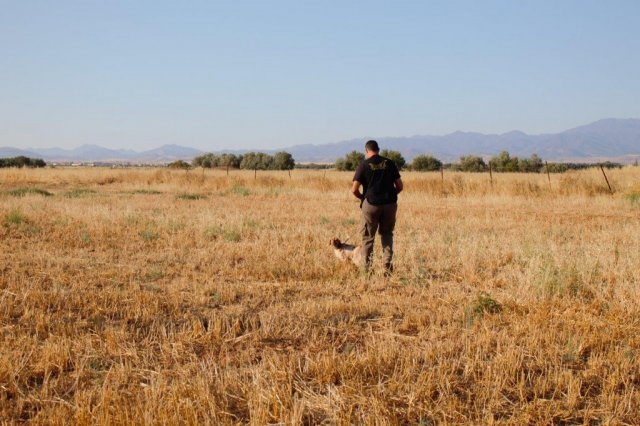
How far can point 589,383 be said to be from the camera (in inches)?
170

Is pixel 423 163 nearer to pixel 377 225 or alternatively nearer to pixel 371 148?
pixel 377 225

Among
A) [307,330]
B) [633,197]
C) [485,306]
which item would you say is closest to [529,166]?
[633,197]

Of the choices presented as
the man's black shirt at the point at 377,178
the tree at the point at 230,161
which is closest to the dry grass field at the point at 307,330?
the man's black shirt at the point at 377,178

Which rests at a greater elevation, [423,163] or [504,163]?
[423,163]

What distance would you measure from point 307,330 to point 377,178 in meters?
3.28

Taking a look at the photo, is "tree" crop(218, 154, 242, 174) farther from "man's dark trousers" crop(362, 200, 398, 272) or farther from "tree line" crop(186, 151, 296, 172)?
"man's dark trousers" crop(362, 200, 398, 272)

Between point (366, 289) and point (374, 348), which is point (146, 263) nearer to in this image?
point (366, 289)

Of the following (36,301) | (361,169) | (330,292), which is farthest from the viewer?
(361,169)

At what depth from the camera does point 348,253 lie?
29.2ft

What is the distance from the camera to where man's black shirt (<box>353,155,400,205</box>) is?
Answer: 320 inches

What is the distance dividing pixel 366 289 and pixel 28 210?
1181cm

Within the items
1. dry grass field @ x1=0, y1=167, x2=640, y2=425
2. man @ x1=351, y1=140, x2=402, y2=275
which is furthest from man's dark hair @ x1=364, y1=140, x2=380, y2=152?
dry grass field @ x1=0, y1=167, x2=640, y2=425

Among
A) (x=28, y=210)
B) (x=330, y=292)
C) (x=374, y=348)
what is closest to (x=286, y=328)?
(x=374, y=348)

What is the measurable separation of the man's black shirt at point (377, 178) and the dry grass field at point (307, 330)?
1.19 m
